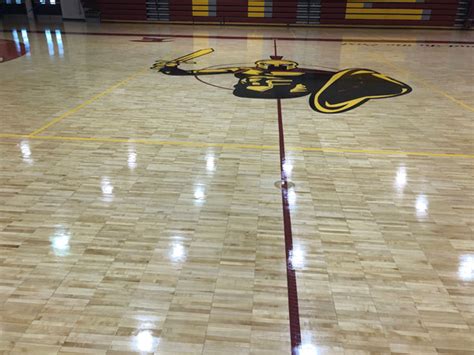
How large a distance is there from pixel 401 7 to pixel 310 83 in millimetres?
14375

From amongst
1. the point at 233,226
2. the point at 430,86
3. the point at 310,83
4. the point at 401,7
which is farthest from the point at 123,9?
the point at 233,226

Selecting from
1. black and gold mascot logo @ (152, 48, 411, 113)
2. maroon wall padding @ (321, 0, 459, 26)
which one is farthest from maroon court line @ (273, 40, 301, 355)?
maroon wall padding @ (321, 0, 459, 26)

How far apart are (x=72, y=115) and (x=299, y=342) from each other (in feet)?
17.1

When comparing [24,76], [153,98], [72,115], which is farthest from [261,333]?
[24,76]

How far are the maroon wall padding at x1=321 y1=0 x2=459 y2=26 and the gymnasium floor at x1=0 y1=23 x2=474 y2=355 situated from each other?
1451 cm

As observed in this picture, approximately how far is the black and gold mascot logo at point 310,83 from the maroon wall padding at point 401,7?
11.2m

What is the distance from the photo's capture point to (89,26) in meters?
18.8

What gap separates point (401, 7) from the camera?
63.8ft

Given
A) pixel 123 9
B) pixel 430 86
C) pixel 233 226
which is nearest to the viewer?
pixel 233 226

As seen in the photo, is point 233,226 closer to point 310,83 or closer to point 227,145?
point 227,145

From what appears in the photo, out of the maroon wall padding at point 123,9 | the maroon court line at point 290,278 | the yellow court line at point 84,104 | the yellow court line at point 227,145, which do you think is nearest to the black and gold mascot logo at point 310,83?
the yellow court line at point 84,104

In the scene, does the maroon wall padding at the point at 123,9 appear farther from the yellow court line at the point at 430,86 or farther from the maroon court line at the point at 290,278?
the maroon court line at the point at 290,278

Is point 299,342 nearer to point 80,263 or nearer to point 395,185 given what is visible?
point 80,263

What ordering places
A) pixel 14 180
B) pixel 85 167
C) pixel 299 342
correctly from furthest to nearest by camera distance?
pixel 85 167
pixel 14 180
pixel 299 342
